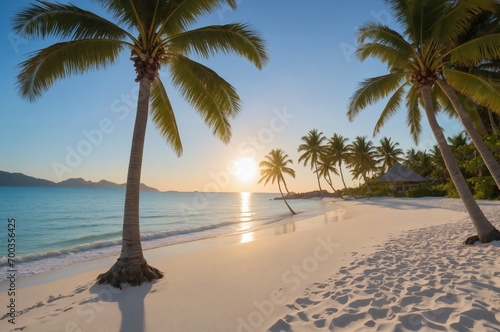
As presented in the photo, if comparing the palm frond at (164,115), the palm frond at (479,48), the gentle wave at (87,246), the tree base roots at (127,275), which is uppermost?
the palm frond at (479,48)

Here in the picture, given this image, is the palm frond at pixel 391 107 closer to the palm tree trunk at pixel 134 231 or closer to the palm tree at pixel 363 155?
the palm tree trunk at pixel 134 231

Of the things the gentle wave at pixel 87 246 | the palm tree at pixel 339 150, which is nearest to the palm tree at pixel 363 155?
the palm tree at pixel 339 150

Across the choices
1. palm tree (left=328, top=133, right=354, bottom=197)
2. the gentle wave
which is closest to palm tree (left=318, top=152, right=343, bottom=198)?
palm tree (left=328, top=133, right=354, bottom=197)

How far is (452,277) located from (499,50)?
6799 mm

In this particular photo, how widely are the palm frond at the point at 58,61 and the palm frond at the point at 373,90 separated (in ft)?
26.0

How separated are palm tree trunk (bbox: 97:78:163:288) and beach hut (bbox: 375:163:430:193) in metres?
36.7

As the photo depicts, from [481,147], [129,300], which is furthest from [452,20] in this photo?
[129,300]

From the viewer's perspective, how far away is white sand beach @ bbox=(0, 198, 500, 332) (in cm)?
317

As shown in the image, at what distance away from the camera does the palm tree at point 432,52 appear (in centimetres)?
682

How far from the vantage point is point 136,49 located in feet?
20.8

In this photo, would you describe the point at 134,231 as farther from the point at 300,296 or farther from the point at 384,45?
the point at 384,45

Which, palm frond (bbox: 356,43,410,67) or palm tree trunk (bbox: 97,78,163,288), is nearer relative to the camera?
palm tree trunk (bbox: 97,78,163,288)

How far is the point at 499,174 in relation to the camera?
6.87 metres

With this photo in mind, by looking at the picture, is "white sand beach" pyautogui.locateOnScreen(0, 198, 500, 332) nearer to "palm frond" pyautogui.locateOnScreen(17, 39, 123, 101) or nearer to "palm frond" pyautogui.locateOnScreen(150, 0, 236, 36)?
"palm frond" pyautogui.locateOnScreen(17, 39, 123, 101)
